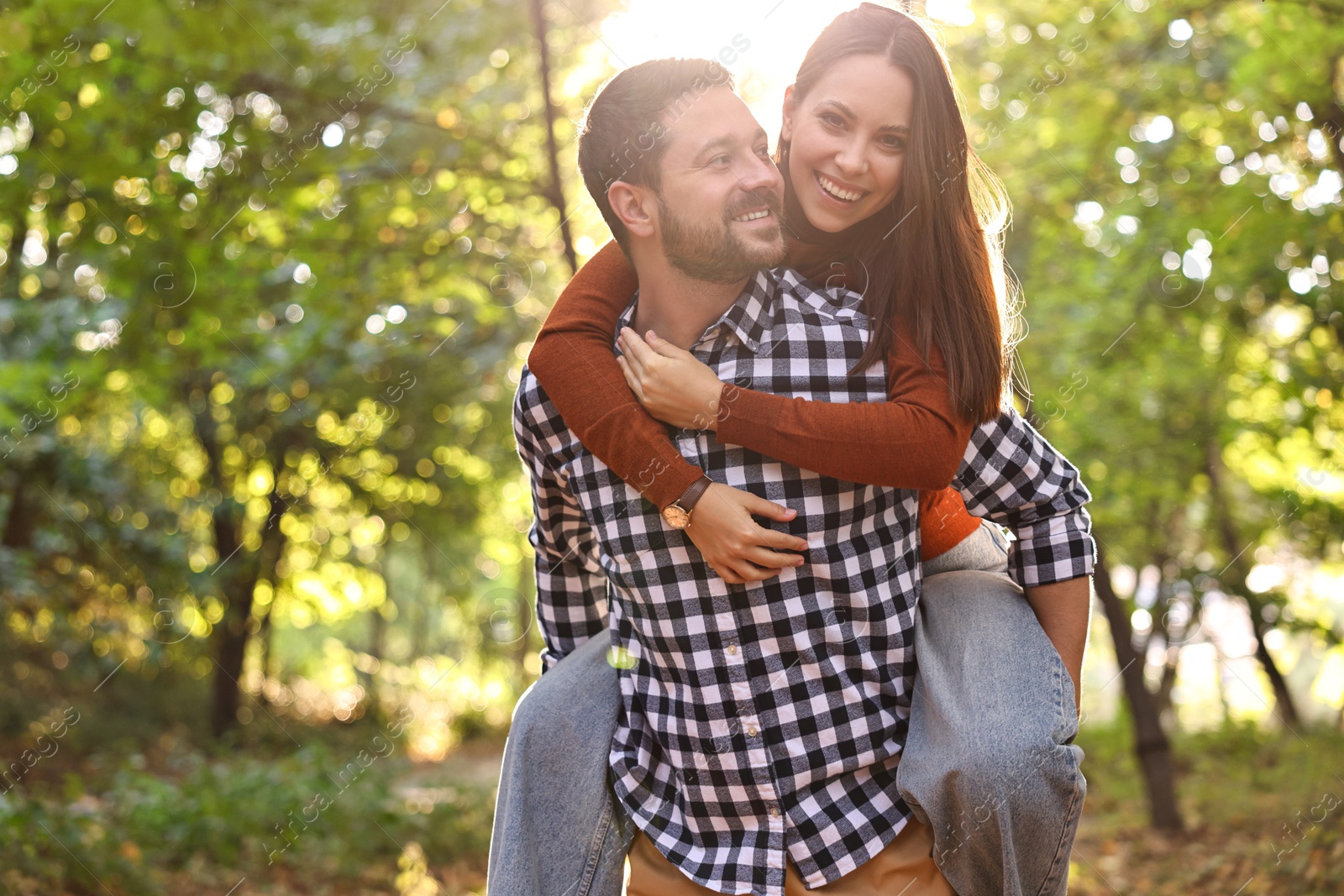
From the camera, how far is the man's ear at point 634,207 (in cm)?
187

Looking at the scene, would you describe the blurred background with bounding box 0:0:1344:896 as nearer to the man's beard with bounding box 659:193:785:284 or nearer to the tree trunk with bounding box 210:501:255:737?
the man's beard with bounding box 659:193:785:284

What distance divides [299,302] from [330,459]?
13.4 ft

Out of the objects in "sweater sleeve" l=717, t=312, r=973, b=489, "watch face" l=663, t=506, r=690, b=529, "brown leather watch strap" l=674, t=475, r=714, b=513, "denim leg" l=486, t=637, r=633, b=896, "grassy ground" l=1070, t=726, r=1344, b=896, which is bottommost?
"grassy ground" l=1070, t=726, r=1344, b=896

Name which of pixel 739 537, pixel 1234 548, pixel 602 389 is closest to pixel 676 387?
pixel 602 389

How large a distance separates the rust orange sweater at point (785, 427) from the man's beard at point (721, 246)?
0.17 metres

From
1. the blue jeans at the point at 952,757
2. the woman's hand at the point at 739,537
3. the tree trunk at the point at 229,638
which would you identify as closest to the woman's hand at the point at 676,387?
the woman's hand at the point at 739,537

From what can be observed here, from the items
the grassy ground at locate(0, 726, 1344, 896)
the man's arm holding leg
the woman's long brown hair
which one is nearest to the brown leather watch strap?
the woman's long brown hair

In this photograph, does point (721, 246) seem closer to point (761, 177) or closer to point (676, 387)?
point (761, 177)

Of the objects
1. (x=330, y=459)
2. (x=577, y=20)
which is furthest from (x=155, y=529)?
(x=577, y=20)

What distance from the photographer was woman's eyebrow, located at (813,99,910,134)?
6.20 feet

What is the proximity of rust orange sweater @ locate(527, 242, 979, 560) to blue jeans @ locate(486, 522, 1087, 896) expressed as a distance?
180mm

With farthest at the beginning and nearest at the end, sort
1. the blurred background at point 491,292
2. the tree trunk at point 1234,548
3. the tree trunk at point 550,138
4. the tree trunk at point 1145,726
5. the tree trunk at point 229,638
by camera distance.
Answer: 1. the tree trunk at point 229,638
2. the tree trunk at point 1234,548
3. the tree trunk at point 1145,726
4. the blurred background at point 491,292
5. the tree trunk at point 550,138

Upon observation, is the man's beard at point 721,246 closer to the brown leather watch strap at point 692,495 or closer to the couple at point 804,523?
the couple at point 804,523

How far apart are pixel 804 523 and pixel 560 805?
642 mm
